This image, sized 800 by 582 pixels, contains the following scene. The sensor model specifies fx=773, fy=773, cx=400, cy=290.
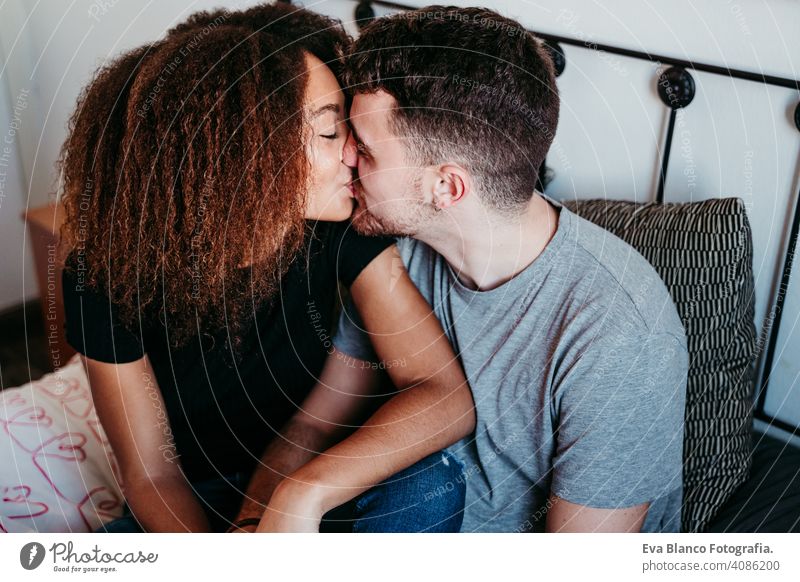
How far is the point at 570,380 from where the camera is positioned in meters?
0.76

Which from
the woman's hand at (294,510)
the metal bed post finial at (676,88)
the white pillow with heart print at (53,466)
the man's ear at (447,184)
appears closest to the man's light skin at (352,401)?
the woman's hand at (294,510)

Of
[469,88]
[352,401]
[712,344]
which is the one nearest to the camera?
[469,88]

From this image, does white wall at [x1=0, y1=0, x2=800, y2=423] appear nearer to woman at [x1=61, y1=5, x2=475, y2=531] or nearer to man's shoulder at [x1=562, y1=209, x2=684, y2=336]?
man's shoulder at [x1=562, y1=209, x2=684, y2=336]

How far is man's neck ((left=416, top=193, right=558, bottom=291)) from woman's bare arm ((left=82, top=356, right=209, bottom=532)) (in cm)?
35

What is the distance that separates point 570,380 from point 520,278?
12cm

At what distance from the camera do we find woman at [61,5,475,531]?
2.58 ft

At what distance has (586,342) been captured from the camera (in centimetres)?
75

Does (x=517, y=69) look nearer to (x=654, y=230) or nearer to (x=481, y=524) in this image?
(x=654, y=230)

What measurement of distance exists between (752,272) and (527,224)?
0.93 feet

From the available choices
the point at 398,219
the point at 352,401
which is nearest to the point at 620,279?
the point at 398,219

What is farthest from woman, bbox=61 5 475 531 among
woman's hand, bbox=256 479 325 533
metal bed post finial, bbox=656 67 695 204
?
metal bed post finial, bbox=656 67 695 204

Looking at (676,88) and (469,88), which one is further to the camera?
(676,88)

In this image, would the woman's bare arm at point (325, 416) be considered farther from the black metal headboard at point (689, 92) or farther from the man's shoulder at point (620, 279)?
the black metal headboard at point (689, 92)

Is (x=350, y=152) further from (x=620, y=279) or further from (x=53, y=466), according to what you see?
(x=53, y=466)
